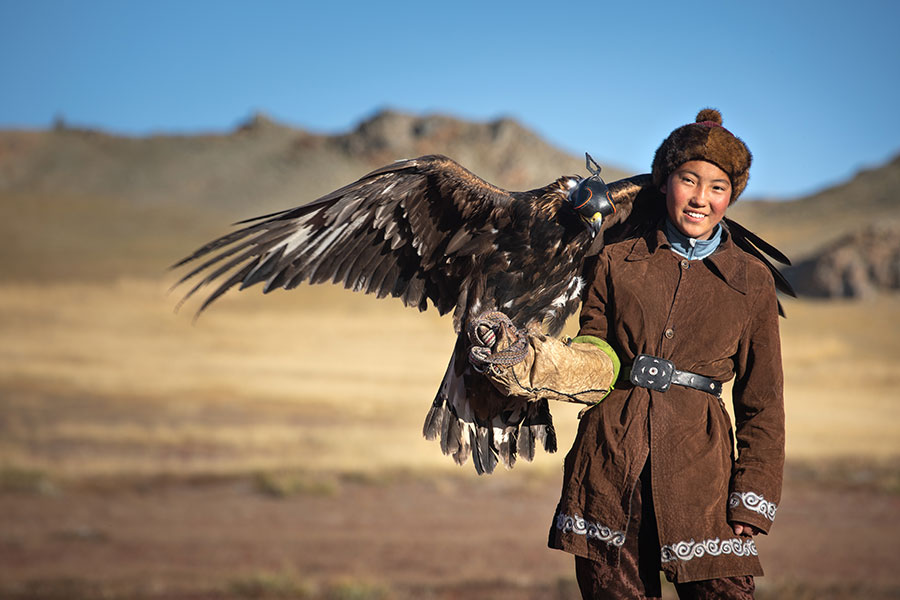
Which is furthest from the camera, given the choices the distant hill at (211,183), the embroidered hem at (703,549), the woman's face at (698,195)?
the distant hill at (211,183)

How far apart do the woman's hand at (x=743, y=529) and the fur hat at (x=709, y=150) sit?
36.5 inches

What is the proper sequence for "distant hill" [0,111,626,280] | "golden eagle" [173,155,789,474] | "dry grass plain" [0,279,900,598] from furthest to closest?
1. "distant hill" [0,111,626,280]
2. "dry grass plain" [0,279,900,598]
3. "golden eagle" [173,155,789,474]

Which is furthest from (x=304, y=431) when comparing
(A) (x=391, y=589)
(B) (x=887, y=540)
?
(B) (x=887, y=540)

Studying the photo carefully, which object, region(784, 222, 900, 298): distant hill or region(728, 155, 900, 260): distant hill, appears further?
region(728, 155, 900, 260): distant hill

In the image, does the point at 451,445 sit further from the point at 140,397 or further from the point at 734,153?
the point at 140,397

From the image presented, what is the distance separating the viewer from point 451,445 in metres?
3.31

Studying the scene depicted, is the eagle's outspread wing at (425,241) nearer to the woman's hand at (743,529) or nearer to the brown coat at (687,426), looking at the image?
the brown coat at (687,426)

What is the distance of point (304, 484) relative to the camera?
54.4 ft

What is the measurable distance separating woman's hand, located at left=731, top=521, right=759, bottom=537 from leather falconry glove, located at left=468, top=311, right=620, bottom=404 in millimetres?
527

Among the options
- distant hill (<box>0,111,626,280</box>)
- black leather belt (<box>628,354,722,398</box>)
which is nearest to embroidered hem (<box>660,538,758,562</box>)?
black leather belt (<box>628,354,722,398</box>)

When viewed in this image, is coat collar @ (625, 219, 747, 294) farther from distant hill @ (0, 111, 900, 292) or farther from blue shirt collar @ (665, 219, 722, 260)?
distant hill @ (0, 111, 900, 292)

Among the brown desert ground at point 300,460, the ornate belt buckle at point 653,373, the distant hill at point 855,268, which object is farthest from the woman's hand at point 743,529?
the distant hill at point 855,268

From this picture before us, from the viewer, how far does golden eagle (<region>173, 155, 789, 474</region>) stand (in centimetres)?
306

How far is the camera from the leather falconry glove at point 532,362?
7.62 feet
